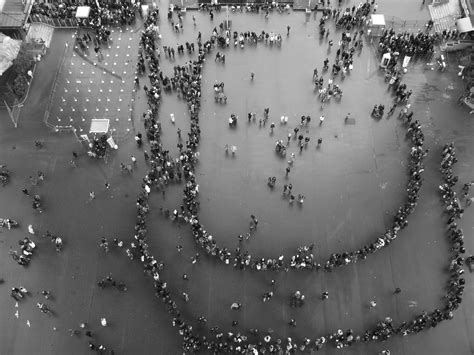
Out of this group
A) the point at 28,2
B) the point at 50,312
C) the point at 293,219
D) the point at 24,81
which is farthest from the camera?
the point at 28,2

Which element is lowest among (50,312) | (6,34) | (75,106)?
(50,312)

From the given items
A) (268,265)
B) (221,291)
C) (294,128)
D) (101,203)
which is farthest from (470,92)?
(101,203)

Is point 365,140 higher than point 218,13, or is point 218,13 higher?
point 218,13

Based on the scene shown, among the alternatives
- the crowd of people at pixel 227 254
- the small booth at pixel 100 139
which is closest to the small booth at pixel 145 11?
the crowd of people at pixel 227 254

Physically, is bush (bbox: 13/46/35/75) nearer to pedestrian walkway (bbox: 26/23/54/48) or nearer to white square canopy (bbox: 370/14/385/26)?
pedestrian walkway (bbox: 26/23/54/48)

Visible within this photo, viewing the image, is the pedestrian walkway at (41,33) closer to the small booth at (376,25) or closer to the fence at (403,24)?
the small booth at (376,25)

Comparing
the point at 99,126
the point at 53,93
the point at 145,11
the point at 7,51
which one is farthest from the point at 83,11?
the point at 99,126

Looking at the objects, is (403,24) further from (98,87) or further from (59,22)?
(59,22)

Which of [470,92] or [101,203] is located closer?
[101,203]

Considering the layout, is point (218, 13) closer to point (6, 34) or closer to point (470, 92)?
point (6, 34)
